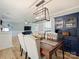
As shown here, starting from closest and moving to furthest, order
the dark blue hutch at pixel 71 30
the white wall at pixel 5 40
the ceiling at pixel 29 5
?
the ceiling at pixel 29 5
the dark blue hutch at pixel 71 30
the white wall at pixel 5 40

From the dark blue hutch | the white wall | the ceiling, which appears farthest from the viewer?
the white wall

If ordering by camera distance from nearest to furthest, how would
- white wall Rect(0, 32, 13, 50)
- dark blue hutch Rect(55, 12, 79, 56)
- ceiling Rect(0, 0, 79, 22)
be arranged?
ceiling Rect(0, 0, 79, 22) → dark blue hutch Rect(55, 12, 79, 56) → white wall Rect(0, 32, 13, 50)

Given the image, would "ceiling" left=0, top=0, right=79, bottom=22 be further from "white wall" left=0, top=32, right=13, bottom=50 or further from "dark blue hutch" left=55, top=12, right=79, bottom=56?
"white wall" left=0, top=32, right=13, bottom=50

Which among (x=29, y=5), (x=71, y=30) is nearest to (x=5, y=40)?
(x=29, y=5)

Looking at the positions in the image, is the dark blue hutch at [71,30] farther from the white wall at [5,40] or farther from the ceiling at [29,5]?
the white wall at [5,40]

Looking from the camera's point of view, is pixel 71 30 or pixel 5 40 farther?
pixel 5 40

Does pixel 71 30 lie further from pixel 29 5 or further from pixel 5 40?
pixel 5 40

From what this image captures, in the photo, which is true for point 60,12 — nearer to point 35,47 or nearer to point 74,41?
point 74,41

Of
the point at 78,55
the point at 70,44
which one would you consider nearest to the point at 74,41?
the point at 70,44

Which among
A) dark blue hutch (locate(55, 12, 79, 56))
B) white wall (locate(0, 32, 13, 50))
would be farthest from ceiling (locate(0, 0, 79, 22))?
white wall (locate(0, 32, 13, 50))

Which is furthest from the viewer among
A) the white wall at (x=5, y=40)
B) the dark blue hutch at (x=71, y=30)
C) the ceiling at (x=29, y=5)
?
the white wall at (x=5, y=40)

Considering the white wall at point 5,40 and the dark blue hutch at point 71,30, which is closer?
the dark blue hutch at point 71,30

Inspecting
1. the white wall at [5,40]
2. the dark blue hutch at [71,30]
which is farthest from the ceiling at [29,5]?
the white wall at [5,40]

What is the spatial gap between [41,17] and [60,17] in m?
1.60
